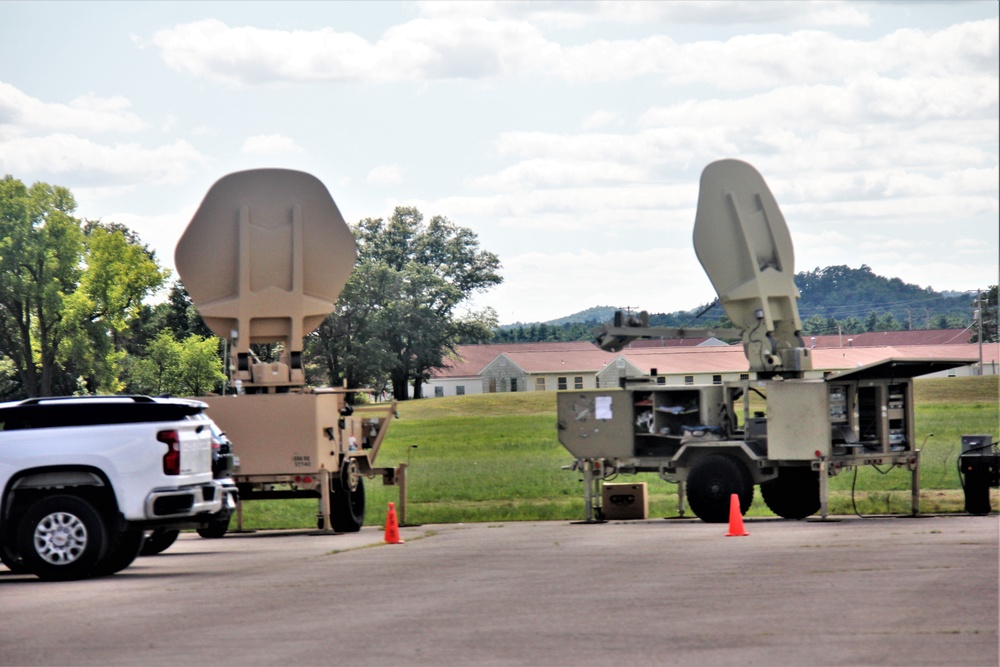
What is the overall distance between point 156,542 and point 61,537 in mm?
4122

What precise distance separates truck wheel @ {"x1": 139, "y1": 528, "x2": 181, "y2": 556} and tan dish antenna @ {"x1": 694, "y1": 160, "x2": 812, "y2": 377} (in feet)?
31.9

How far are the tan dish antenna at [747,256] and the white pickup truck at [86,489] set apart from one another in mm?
11272

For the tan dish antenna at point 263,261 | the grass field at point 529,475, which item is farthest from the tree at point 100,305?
the tan dish antenna at point 263,261

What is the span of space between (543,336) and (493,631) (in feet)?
608

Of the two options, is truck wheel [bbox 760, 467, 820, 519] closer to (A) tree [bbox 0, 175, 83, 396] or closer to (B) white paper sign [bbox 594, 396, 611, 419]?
(B) white paper sign [bbox 594, 396, 611, 419]

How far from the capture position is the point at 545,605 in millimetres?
13211

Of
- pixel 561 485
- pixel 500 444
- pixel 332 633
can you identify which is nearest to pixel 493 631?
pixel 332 633

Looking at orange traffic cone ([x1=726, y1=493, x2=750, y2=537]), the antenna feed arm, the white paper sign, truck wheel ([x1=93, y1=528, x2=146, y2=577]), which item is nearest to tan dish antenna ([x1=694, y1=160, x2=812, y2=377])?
the antenna feed arm

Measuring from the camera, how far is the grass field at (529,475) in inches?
1125

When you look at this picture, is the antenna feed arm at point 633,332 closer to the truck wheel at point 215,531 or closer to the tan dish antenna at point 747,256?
the tan dish antenna at point 747,256

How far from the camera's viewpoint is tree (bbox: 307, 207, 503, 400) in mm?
104250

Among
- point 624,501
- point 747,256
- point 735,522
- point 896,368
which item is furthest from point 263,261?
point 896,368

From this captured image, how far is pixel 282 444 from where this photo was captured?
23.5 metres

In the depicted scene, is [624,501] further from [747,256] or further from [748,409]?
[747,256]
